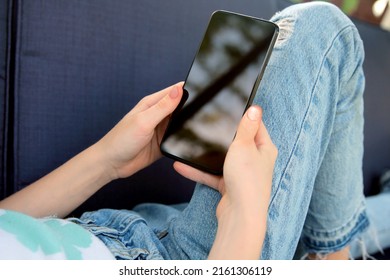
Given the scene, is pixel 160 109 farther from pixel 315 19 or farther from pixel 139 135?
pixel 315 19

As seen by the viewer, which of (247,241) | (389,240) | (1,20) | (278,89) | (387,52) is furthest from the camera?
Answer: (387,52)

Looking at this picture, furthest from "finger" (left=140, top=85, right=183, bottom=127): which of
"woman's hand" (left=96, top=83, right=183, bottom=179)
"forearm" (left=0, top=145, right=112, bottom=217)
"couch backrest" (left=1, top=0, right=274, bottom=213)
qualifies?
"couch backrest" (left=1, top=0, right=274, bottom=213)

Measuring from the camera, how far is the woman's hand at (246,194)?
1.24 feet

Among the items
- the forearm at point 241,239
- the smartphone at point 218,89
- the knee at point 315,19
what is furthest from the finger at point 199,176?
the knee at point 315,19

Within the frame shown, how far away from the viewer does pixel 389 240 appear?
2.80ft

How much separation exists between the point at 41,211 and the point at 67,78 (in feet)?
0.84

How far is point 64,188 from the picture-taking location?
1.81ft

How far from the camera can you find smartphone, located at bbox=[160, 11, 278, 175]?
1.62ft

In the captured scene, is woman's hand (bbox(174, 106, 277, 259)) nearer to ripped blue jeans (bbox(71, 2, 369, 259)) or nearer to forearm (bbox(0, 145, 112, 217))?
ripped blue jeans (bbox(71, 2, 369, 259))

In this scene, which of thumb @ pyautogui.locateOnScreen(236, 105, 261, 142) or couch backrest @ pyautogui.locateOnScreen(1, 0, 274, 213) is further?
couch backrest @ pyautogui.locateOnScreen(1, 0, 274, 213)

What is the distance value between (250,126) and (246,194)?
0.25 ft

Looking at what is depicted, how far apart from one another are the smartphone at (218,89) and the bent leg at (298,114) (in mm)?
33
